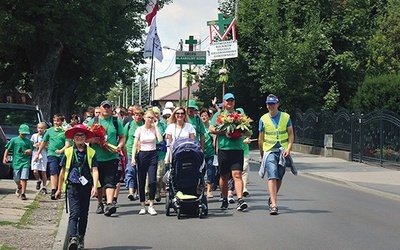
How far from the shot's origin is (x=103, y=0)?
31641 mm

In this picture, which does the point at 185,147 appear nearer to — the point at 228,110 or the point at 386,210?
the point at 228,110

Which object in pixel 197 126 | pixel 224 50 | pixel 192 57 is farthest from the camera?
pixel 224 50

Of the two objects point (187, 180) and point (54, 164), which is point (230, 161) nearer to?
point (187, 180)

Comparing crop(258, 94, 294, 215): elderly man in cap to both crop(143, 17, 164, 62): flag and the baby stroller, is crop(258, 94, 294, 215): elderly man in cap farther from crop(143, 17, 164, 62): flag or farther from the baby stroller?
crop(143, 17, 164, 62): flag

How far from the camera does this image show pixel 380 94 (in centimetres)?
2928

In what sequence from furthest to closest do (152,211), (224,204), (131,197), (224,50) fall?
(224,50)
(131,197)
(224,204)
(152,211)

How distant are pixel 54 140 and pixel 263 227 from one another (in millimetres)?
6156

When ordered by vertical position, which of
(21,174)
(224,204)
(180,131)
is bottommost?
(224,204)

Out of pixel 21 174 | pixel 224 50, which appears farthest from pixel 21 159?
pixel 224 50

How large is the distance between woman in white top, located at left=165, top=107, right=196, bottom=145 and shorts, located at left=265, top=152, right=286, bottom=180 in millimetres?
1366

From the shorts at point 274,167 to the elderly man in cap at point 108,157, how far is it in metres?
2.44

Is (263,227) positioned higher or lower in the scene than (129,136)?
lower

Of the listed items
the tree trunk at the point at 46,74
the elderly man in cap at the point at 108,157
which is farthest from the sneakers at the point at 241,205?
the tree trunk at the point at 46,74

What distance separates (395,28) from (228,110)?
38.5m
